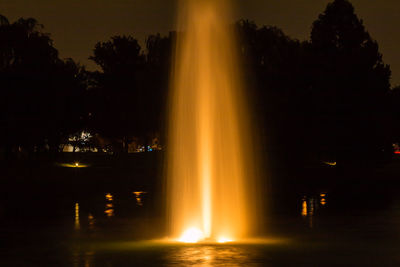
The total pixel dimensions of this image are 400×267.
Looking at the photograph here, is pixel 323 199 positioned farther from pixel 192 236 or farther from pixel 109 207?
pixel 192 236

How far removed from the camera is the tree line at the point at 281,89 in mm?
54125

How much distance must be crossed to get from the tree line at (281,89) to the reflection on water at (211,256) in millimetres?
40312

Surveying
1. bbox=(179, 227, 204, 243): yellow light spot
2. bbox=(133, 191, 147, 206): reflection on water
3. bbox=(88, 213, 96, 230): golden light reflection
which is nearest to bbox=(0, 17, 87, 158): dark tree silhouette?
bbox=(133, 191, 147, 206): reflection on water

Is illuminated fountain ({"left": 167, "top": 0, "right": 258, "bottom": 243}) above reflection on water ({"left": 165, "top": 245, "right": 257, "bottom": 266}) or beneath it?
above

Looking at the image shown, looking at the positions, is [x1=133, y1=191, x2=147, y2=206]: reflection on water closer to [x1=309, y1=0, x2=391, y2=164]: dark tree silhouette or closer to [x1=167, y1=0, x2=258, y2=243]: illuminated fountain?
[x1=167, y1=0, x2=258, y2=243]: illuminated fountain

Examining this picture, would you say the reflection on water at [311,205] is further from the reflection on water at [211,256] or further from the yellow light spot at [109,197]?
→ the yellow light spot at [109,197]

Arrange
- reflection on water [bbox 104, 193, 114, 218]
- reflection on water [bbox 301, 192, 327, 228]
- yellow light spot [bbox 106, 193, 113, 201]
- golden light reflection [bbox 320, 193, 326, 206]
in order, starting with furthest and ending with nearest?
yellow light spot [bbox 106, 193, 113, 201], golden light reflection [bbox 320, 193, 326, 206], reflection on water [bbox 104, 193, 114, 218], reflection on water [bbox 301, 192, 327, 228]

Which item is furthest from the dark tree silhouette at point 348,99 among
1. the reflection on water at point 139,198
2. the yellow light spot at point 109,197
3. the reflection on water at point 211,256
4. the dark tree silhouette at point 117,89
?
the reflection on water at point 211,256

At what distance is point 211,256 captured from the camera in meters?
13.3

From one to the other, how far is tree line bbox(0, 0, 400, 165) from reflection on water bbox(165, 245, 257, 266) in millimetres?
40312

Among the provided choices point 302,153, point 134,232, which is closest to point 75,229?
point 134,232

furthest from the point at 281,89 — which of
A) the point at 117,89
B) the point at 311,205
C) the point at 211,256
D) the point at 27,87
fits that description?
the point at 211,256

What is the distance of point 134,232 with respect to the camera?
58.7 feet

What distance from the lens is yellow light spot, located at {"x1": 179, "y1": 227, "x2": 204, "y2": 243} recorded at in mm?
15742
